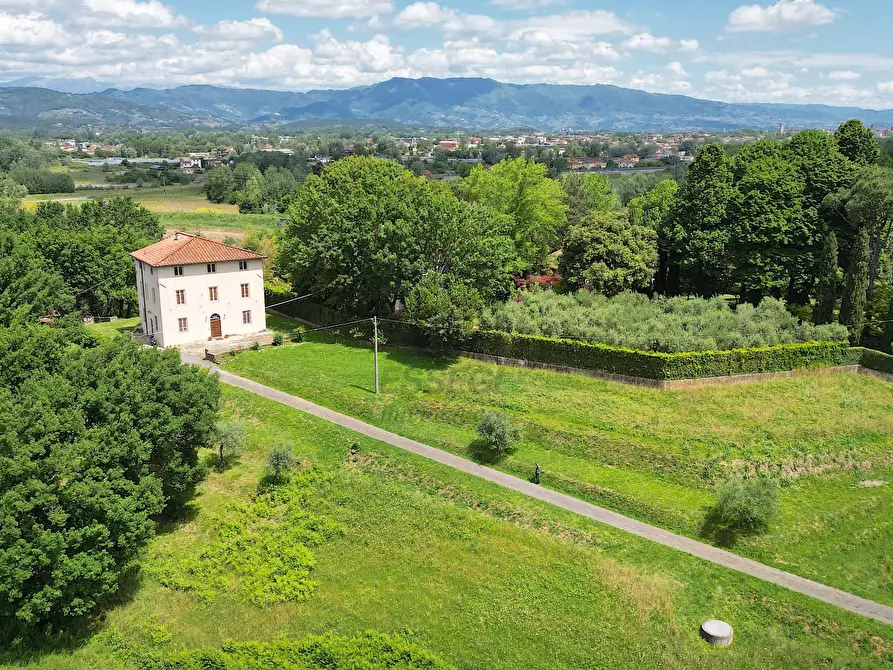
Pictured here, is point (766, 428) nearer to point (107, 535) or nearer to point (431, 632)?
point (431, 632)

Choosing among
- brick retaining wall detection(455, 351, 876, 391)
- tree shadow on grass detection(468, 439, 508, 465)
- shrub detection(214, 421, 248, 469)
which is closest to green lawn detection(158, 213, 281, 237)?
brick retaining wall detection(455, 351, 876, 391)

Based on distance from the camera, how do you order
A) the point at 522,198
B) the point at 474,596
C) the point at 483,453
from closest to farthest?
the point at 474,596
the point at 483,453
the point at 522,198

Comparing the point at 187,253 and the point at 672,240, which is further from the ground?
the point at 672,240

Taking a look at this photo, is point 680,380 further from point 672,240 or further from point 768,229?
point 672,240

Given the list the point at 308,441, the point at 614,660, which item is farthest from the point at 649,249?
the point at 614,660

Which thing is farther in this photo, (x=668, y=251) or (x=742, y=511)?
(x=668, y=251)

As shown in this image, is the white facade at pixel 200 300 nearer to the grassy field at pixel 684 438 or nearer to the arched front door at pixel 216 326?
the arched front door at pixel 216 326

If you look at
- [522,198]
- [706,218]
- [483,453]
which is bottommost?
[483,453]

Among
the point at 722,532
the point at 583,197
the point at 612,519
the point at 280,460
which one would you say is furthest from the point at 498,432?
the point at 583,197
